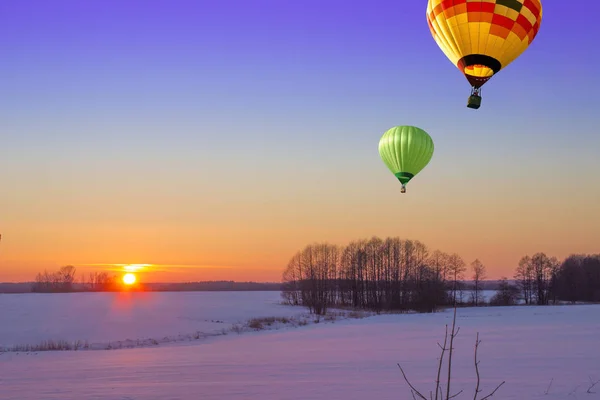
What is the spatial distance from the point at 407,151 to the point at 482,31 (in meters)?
9.70

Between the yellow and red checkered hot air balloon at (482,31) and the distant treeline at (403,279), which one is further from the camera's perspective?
the distant treeline at (403,279)

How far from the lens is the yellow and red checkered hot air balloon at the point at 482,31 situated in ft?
50.3

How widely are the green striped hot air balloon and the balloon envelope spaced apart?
8.46 metres

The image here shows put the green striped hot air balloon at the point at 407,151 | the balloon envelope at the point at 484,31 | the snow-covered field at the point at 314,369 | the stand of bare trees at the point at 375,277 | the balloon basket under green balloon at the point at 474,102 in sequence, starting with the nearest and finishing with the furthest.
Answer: the snow-covered field at the point at 314,369 < the balloon envelope at the point at 484,31 < the balloon basket under green balloon at the point at 474,102 < the green striped hot air balloon at the point at 407,151 < the stand of bare trees at the point at 375,277

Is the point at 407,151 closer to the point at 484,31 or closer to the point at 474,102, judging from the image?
the point at 474,102

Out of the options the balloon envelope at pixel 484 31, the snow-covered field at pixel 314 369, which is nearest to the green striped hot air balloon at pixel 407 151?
the snow-covered field at pixel 314 369

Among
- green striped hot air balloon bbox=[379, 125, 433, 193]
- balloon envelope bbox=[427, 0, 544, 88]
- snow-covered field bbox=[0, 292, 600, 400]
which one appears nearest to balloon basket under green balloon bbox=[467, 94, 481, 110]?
balloon envelope bbox=[427, 0, 544, 88]

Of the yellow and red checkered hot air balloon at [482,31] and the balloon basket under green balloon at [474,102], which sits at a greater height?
the yellow and red checkered hot air balloon at [482,31]

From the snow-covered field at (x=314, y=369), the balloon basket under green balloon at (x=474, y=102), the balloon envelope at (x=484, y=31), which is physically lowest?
the snow-covered field at (x=314, y=369)

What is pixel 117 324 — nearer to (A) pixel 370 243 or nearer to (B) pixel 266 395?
(B) pixel 266 395

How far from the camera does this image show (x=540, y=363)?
15.1m

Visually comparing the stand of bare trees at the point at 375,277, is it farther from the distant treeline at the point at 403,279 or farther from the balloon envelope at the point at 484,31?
the balloon envelope at the point at 484,31

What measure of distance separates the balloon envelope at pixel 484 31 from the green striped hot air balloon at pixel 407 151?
8464mm

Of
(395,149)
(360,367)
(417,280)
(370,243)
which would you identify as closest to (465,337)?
(395,149)
